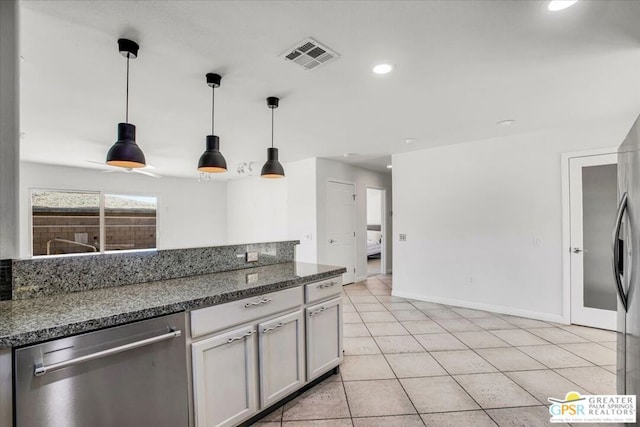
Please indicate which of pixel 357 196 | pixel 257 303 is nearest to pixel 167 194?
pixel 357 196

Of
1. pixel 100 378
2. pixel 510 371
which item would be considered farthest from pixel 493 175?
pixel 100 378

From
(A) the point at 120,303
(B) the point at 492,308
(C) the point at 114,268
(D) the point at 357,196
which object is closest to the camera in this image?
(A) the point at 120,303

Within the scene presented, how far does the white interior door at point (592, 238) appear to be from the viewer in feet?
11.1

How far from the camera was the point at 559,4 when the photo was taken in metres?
1.58

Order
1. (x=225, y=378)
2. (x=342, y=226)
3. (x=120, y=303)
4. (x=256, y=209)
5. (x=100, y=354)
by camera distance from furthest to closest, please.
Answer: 1. (x=256, y=209)
2. (x=342, y=226)
3. (x=225, y=378)
4. (x=120, y=303)
5. (x=100, y=354)

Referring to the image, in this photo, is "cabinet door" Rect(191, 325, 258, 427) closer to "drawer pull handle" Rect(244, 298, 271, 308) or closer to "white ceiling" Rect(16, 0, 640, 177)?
"drawer pull handle" Rect(244, 298, 271, 308)

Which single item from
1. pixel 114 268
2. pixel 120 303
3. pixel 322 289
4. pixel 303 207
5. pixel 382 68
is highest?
pixel 382 68

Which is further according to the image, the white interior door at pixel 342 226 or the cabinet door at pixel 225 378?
the white interior door at pixel 342 226

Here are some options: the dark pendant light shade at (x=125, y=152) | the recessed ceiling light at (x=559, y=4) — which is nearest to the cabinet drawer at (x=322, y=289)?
the dark pendant light shade at (x=125, y=152)

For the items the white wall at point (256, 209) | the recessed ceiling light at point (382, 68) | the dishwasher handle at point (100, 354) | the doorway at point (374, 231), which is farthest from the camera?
the doorway at point (374, 231)

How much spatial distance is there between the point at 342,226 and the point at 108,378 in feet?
15.6

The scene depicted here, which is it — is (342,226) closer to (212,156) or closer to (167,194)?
(212,156)

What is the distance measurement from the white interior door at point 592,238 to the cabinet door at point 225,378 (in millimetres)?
3848

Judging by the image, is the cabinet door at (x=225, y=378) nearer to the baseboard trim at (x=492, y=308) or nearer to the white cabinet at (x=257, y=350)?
the white cabinet at (x=257, y=350)
